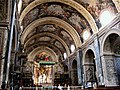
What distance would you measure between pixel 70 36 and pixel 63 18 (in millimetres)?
2607

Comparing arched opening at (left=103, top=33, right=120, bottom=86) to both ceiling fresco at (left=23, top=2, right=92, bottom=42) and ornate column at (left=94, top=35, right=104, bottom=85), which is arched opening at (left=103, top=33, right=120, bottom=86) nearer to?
ornate column at (left=94, top=35, right=104, bottom=85)

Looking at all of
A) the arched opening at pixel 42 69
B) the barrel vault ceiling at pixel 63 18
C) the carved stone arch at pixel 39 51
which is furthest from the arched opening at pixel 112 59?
the arched opening at pixel 42 69

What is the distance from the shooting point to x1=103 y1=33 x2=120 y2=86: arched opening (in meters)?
12.6

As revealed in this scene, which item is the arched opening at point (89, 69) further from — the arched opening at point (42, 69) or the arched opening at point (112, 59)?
the arched opening at point (42, 69)

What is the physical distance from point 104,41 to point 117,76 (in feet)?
9.54

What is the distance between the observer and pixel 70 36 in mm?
19406

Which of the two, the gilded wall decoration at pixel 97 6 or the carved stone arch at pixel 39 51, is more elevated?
the gilded wall decoration at pixel 97 6

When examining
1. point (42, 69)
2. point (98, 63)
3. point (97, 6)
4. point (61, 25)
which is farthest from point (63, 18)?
point (42, 69)

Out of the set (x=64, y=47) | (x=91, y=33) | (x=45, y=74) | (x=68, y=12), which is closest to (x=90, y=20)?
(x=91, y=33)

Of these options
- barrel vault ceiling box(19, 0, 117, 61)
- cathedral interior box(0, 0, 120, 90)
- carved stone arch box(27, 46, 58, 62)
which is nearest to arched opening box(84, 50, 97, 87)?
cathedral interior box(0, 0, 120, 90)

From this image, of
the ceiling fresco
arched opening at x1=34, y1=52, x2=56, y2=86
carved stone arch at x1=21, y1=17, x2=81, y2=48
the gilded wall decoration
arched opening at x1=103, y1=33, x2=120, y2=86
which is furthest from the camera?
arched opening at x1=34, y1=52, x2=56, y2=86

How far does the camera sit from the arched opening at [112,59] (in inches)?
497

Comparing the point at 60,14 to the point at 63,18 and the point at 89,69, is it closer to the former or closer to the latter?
the point at 63,18

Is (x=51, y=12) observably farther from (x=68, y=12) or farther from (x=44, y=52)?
(x=44, y=52)
